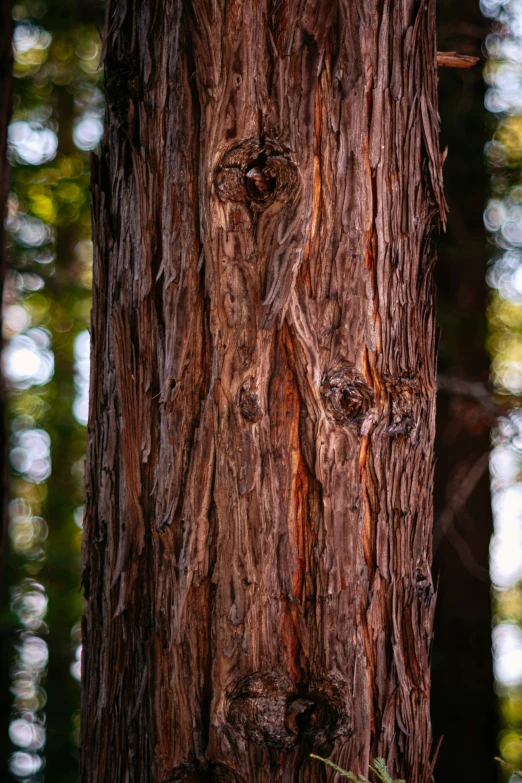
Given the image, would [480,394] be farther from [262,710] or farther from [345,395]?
[262,710]

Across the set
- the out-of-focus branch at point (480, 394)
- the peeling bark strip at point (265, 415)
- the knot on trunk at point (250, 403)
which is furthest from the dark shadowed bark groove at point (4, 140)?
the out-of-focus branch at point (480, 394)

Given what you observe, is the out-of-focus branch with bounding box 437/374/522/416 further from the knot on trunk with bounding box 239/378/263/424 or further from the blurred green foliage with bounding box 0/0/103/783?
the blurred green foliage with bounding box 0/0/103/783

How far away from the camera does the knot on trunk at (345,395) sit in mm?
1469

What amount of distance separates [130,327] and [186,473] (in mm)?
421

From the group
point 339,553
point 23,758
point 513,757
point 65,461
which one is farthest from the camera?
point 65,461

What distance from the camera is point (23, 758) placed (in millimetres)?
7262

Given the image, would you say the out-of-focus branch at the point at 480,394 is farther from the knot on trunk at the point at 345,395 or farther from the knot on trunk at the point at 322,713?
the knot on trunk at the point at 322,713

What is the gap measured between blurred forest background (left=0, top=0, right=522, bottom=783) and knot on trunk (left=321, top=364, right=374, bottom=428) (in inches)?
50.3

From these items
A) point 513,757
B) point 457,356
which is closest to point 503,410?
point 457,356

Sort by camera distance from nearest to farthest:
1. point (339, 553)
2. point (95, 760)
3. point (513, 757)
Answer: point (339, 553) → point (95, 760) → point (513, 757)

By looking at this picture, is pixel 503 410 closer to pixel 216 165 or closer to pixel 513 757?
pixel 216 165

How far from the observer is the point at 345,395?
1.47m

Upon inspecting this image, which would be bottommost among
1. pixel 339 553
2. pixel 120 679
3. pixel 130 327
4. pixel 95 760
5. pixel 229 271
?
pixel 95 760

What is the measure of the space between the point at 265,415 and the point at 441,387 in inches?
132
